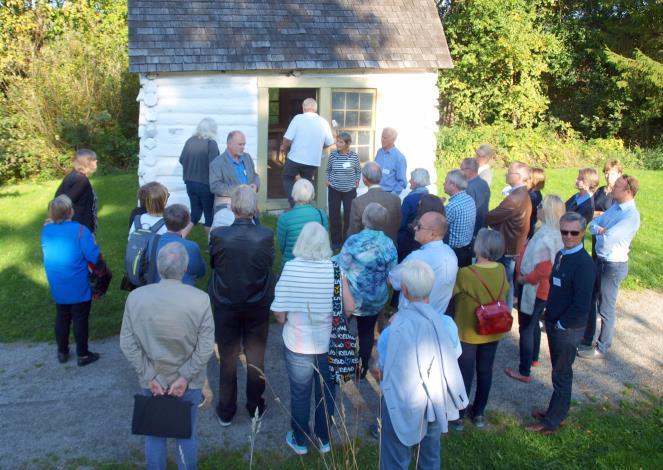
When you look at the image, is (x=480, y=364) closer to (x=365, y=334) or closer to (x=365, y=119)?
(x=365, y=334)

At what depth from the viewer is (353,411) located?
18.2 feet

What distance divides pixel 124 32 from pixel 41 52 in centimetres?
279

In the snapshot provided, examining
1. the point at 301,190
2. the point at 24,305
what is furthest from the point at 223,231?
the point at 24,305

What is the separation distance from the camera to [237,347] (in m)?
5.16

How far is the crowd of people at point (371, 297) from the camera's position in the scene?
13.0ft

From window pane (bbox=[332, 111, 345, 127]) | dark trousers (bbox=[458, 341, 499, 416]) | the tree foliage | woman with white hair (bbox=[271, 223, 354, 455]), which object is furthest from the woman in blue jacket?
the tree foliage

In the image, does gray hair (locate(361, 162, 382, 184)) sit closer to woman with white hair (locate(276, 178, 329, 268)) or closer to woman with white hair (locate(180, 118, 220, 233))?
woman with white hair (locate(276, 178, 329, 268))

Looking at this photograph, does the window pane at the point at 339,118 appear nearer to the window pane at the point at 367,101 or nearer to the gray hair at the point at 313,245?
the window pane at the point at 367,101

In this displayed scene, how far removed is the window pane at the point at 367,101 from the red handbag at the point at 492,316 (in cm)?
720

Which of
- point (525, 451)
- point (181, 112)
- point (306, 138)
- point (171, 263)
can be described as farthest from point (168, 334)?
point (181, 112)

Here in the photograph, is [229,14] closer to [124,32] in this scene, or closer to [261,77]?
[261,77]

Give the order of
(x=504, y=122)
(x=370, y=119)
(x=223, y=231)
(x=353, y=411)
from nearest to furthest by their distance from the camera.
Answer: (x=223, y=231), (x=353, y=411), (x=370, y=119), (x=504, y=122)

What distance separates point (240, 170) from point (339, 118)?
4054 millimetres

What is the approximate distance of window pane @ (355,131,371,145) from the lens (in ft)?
38.8
